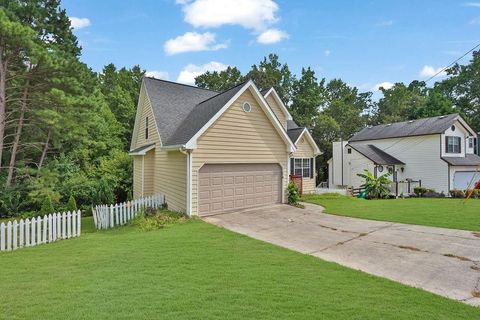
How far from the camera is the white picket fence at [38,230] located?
8711 millimetres

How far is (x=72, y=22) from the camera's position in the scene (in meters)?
19.3

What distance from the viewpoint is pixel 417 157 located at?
1015 inches

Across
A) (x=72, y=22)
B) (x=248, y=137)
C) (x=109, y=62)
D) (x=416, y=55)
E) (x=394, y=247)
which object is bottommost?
(x=394, y=247)

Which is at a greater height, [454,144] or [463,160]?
[454,144]

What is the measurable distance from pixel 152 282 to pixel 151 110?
1198cm

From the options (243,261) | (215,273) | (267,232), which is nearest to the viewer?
(215,273)

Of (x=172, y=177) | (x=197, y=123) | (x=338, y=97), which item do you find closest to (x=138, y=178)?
(x=172, y=177)

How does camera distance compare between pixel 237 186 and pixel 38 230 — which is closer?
pixel 38 230

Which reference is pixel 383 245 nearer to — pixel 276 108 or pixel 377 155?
pixel 276 108

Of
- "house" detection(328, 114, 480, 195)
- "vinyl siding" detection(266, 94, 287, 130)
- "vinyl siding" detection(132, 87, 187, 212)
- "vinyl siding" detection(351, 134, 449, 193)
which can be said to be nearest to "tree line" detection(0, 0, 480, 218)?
"vinyl siding" detection(132, 87, 187, 212)

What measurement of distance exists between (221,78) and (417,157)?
2700cm

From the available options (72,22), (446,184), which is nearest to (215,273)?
(72,22)

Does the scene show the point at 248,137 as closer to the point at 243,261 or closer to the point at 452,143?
the point at 243,261

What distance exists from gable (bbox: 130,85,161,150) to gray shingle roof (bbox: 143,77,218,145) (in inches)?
15.2
